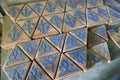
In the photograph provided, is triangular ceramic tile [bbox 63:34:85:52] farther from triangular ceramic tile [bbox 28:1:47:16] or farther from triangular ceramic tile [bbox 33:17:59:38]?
triangular ceramic tile [bbox 28:1:47:16]

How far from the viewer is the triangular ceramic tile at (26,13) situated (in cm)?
127

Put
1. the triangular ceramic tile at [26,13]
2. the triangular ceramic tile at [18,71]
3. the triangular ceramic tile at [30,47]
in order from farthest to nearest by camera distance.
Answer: the triangular ceramic tile at [26,13], the triangular ceramic tile at [30,47], the triangular ceramic tile at [18,71]

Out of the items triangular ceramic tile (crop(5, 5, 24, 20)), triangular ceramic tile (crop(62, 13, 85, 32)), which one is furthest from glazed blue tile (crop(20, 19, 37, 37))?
triangular ceramic tile (crop(62, 13, 85, 32))

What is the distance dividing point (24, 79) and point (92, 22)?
2.23ft

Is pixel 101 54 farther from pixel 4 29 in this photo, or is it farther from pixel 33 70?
pixel 4 29

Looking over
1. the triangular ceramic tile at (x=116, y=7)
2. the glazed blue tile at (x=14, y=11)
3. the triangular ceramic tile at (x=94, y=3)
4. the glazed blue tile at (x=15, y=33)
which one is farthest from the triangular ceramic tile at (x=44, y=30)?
the triangular ceramic tile at (x=116, y=7)

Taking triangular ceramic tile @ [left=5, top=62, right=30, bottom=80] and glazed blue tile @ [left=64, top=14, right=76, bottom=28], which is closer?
triangular ceramic tile @ [left=5, top=62, right=30, bottom=80]

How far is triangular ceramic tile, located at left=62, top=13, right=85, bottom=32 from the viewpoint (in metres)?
1.23

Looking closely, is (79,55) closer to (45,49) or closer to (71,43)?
(71,43)

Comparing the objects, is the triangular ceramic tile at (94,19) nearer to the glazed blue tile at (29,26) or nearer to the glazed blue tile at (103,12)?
the glazed blue tile at (103,12)

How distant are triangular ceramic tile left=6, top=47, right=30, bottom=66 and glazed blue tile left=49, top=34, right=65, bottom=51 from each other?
217 mm

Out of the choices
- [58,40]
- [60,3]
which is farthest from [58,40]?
[60,3]

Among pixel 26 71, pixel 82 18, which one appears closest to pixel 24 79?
pixel 26 71

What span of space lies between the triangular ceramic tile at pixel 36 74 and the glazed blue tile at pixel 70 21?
0.44 meters
